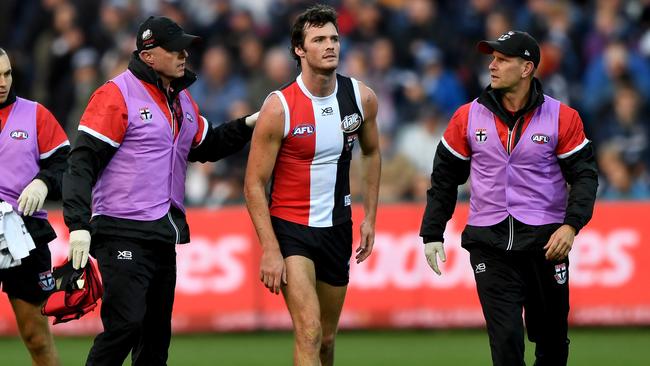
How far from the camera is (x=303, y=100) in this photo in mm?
9680

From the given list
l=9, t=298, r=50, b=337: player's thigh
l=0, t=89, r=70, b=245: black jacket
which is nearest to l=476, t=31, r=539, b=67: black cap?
l=0, t=89, r=70, b=245: black jacket

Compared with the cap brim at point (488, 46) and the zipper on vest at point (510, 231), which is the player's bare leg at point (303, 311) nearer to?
the zipper on vest at point (510, 231)

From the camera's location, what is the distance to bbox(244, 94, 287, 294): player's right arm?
9.47 metres

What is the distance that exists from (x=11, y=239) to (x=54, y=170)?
2.07 ft

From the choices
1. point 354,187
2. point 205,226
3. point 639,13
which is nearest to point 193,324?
point 205,226

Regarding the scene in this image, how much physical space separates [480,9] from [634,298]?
5.33 metres

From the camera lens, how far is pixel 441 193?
9.76 m

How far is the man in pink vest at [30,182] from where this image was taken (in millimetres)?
9961

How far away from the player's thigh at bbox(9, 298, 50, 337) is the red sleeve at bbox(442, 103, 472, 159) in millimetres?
3370

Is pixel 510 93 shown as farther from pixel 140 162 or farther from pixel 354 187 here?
pixel 354 187

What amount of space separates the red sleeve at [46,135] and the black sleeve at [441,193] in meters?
2.88

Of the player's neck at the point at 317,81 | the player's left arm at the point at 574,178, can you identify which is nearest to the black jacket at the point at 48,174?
the player's neck at the point at 317,81

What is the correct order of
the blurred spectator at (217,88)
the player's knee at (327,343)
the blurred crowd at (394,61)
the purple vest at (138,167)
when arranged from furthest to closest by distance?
1. the blurred spectator at (217,88)
2. the blurred crowd at (394,61)
3. the player's knee at (327,343)
4. the purple vest at (138,167)

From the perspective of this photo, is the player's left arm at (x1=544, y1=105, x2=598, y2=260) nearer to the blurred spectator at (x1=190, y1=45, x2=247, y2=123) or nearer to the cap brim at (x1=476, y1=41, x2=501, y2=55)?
the cap brim at (x1=476, y1=41, x2=501, y2=55)
